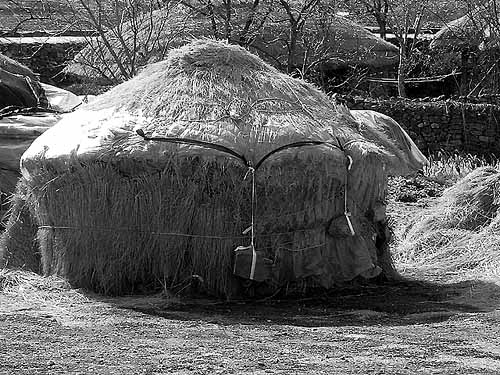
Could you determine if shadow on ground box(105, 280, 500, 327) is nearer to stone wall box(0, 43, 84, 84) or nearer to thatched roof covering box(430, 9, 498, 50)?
stone wall box(0, 43, 84, 84)

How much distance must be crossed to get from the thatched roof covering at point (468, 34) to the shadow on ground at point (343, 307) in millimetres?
14491

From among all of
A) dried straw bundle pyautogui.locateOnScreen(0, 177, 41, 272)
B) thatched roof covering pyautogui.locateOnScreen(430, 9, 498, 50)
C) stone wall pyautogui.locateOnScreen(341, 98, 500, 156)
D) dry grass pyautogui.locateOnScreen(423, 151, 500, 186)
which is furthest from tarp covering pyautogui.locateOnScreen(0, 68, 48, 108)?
thatched roof covering pyautogui.locateOnScreen(430, 9, 498, 50)

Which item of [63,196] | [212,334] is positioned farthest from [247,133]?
[212,334]

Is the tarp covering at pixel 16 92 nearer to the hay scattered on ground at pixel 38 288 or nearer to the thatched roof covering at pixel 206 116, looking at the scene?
the thatched roof covering at pixel 206 116

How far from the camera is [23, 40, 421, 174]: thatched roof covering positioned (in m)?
7.23

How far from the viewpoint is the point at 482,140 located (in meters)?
17.1

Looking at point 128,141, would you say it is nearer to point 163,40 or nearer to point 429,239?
point 429,239

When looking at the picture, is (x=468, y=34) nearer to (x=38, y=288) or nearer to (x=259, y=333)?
(x=38, y=288)

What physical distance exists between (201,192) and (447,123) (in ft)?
34.5

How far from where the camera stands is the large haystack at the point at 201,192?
718 centimetres

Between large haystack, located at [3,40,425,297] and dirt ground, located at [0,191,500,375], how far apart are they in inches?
10.6

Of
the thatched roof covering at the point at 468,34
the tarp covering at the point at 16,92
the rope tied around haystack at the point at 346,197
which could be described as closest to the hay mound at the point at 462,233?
the rope tied around haystack at the point at 346,197

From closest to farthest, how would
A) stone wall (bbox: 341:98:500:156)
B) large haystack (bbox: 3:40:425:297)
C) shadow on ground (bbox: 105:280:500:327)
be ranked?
shadow on ground (bbox: 105:280:500:327)
large haystack (bbox: 3:40:425:297)
stone wall (bbox: 341:98:500:156)

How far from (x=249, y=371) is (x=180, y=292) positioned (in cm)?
251
